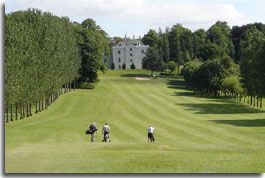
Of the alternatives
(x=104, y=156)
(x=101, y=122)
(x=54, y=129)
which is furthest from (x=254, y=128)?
(x=104, y=156)

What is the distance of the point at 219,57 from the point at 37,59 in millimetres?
62318

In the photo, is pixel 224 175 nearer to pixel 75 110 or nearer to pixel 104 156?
pixel 104 156

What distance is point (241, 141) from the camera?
37.9 m

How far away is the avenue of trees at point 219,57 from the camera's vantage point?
69500mm

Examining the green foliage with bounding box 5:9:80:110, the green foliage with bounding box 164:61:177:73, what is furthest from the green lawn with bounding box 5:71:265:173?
the green foliage with bounding box 164:61:177:73

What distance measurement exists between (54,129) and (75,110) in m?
15.0

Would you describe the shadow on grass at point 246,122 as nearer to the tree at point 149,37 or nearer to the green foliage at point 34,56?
the tree at point 149,37

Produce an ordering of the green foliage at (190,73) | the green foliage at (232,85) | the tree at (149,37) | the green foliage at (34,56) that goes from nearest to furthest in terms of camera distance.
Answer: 1. the tree at (149,37)
2. the green foliage at (34,56)
3. the green foliage at (232,85)
4. the green foliage at (190,73)

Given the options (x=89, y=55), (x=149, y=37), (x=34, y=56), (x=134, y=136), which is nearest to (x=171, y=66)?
(x=89, y=55)

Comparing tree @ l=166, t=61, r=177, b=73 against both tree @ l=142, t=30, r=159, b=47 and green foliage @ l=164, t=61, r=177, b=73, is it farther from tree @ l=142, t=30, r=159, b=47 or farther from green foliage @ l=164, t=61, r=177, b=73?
tree @ l=142, t=30, r=159, b=47

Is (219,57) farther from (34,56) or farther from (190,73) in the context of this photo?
(34,56)

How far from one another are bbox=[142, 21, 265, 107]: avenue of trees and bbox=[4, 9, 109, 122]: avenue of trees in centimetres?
999

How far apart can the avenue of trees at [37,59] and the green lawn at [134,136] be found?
195 centimetres

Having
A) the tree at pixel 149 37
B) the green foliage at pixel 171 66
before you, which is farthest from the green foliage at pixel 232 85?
the green foliage at pixel 171 66
